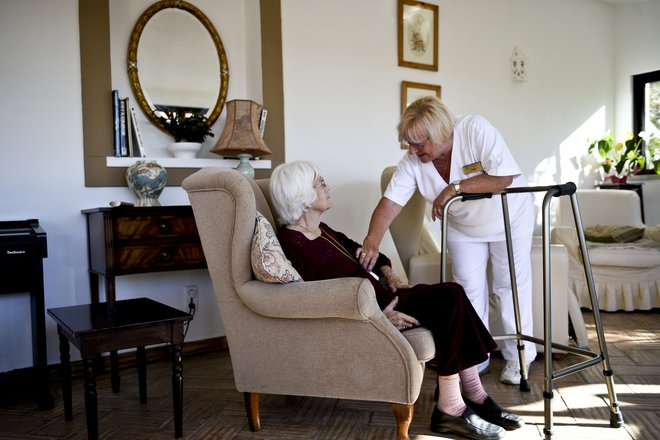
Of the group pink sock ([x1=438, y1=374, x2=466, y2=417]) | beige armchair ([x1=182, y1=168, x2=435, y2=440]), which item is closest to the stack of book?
beige armchair ([x1=182, y1=168, x2=435, y2=440])

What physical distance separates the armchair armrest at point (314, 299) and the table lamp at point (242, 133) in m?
1.35

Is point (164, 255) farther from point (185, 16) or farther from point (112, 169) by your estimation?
point (185, 16)

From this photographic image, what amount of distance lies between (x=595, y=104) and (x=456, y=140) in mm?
3897

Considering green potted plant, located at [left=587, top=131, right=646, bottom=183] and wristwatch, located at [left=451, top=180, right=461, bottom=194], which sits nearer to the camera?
wristwatch, located at [left=451, top=180, right=461, bottom=194]

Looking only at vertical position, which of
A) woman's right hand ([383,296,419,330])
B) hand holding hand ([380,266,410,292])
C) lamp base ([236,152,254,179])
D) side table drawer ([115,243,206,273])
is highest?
lamp base ([236,152,254,179])

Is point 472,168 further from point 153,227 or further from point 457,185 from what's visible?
point 153,227

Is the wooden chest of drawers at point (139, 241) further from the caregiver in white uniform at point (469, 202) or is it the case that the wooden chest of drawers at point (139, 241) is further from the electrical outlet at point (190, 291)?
the caregiver in white uniform at point (469, 202)

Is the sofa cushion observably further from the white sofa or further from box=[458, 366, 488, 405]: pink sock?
box=[458, 366, 488, 405]: pink sock

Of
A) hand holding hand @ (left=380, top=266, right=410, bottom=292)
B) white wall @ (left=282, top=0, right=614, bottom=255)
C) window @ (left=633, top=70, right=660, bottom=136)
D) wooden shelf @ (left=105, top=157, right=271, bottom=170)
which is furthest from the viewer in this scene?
window @ (left=633, top=70, right=660, bottom=136)

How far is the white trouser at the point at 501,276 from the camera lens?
2752 mm

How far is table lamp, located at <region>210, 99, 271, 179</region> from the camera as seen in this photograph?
3289mm

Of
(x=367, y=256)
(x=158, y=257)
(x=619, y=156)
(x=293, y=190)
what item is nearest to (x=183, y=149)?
(x=158, y=257)

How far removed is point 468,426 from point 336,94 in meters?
2.53

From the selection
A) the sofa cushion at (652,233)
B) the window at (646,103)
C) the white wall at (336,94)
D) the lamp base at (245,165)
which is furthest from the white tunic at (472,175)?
the window at (646,103)
